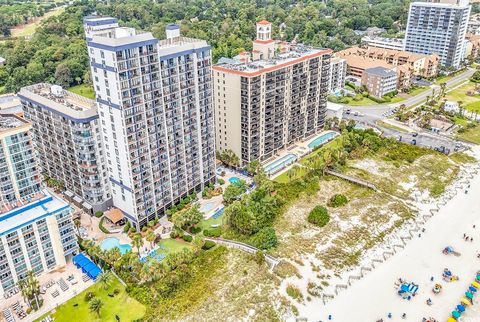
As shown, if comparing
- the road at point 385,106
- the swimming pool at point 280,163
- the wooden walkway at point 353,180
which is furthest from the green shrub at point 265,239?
the road at point 385,106

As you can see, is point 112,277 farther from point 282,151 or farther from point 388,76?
point 388,76

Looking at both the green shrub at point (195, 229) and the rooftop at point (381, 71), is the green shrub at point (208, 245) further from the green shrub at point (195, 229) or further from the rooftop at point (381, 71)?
the rooftop at point (381, 71)

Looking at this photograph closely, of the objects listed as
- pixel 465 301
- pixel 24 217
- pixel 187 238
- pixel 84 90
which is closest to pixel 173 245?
pixel 187 238

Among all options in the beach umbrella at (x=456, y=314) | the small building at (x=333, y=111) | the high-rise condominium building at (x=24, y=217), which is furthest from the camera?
the small building at (x=333, y=111)

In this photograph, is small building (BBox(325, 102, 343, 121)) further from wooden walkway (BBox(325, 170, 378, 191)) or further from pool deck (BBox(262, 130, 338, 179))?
wooden walkway (BBox(325, 170, 378, 191))

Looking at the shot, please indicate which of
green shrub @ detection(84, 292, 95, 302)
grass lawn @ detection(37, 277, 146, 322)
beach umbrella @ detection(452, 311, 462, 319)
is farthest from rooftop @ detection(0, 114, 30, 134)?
beach umbrella @ detection(452, 311, 462, 319)

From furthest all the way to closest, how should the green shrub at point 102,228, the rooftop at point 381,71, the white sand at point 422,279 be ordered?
1. the rooftop at point 381,71
2. the green shrub at point 102,228
3. the white sand at point 422,279

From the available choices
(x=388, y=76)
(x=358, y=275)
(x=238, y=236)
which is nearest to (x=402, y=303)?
(x=358, y=275)
